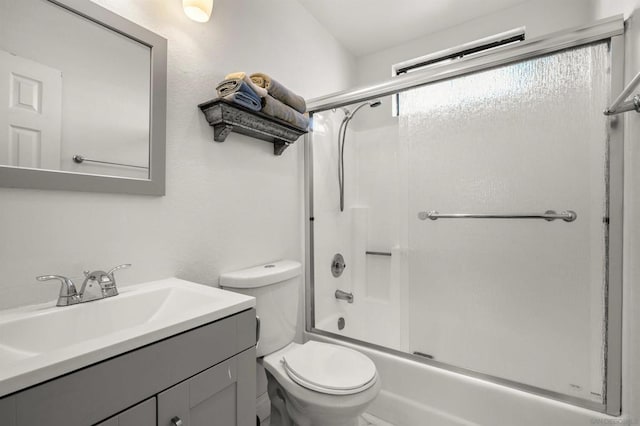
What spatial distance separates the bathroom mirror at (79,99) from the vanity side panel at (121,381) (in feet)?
1.96

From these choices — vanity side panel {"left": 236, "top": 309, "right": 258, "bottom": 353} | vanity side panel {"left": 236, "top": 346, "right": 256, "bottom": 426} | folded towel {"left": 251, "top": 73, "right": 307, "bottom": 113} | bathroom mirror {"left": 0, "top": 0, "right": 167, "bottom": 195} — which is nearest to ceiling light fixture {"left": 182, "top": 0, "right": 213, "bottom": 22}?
bathroom mirror {"left": 0, "top": 0, "right": 167, "bottom": 195}

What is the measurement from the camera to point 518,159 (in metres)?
1.57

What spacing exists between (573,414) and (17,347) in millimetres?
1913

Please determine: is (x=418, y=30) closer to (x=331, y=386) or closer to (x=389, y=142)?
(x=389, y=142)

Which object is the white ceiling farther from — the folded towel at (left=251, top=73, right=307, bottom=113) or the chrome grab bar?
the chrome grab bar

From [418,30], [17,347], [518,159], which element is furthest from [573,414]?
[418,30]

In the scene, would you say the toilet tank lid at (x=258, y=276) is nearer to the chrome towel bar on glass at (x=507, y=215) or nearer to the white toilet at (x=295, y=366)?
the white toilet at (x=295, y=366)

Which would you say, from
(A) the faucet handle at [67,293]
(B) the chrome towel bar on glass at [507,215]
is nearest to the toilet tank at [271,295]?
(A) the faucet handle at [67,293]

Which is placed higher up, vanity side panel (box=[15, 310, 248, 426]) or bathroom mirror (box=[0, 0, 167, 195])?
bathroom mirror (box=[0, 0, 167, 195])

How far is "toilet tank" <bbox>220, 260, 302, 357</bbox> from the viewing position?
1.30 metres

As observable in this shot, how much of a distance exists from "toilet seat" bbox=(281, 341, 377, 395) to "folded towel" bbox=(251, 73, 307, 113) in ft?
4.06

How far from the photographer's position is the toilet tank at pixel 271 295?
4.25 ft

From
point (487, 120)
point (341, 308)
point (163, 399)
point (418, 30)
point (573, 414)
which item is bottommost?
point (573, 414)

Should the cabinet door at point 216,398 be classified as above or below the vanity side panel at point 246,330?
below
